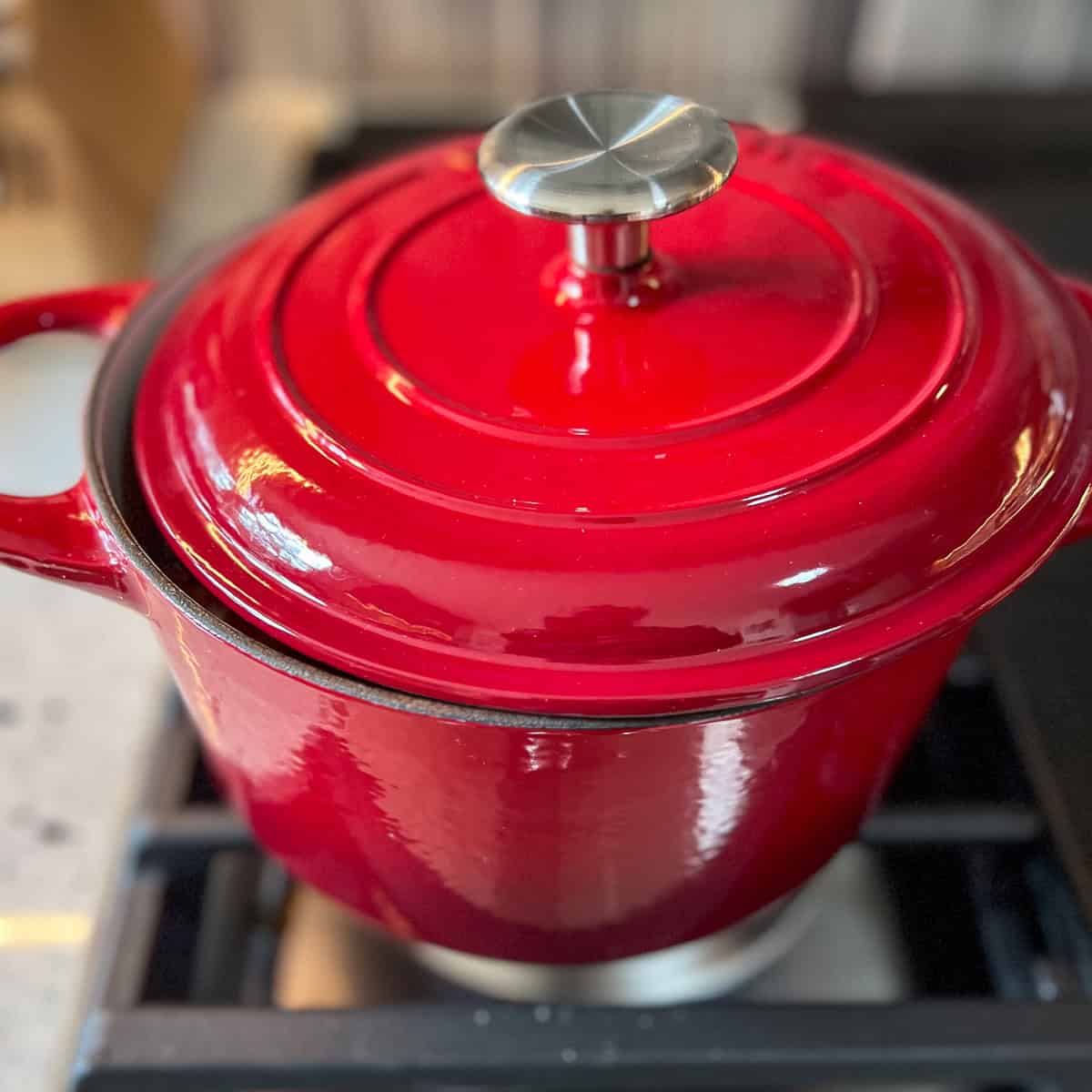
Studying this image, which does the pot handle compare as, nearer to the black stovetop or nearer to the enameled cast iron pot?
the enameled cast iron pot

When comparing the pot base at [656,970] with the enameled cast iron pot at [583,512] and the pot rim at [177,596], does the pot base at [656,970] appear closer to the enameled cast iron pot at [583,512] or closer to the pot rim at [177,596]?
the enameled cast iron pot at [583,512]

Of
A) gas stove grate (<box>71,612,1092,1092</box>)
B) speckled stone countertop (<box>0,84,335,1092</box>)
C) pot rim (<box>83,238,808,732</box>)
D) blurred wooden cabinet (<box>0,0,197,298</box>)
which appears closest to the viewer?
pot rim (<box>83,238,808,732</box>)

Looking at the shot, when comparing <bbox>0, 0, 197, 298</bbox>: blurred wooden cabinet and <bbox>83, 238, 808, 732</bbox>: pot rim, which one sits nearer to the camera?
<bbox>83, 238, 808, 732</bbox>: pot rim

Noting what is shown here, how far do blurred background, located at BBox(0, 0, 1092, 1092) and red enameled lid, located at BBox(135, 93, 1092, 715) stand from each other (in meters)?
0.29

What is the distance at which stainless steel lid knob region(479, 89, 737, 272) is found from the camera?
360 millimetres

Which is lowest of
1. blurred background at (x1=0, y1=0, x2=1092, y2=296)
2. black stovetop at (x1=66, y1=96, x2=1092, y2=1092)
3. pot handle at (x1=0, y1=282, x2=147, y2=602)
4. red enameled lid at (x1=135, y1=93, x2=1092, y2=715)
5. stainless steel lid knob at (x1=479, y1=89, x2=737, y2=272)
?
black stovetop at (x1=66, y1=96, x2=1092, y2=1092)

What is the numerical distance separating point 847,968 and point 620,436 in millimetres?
346

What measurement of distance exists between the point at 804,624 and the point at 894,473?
60 mm

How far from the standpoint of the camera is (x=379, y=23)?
1178mm

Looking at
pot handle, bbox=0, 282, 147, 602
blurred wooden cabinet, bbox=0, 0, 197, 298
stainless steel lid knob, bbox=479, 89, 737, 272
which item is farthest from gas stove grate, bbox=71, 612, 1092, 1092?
blurred wooden cabinet, bbox=0, 0, 197, 298

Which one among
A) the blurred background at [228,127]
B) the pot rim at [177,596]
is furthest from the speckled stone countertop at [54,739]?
the pot rim at [177,596]

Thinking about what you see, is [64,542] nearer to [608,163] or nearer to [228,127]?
[608,163]

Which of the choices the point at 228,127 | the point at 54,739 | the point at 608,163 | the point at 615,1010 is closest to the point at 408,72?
the point at 228,127

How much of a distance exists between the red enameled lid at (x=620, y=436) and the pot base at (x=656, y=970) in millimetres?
222
